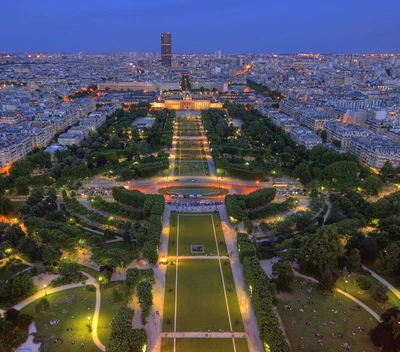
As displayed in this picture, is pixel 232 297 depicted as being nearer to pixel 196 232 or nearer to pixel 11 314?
pixel 196 232

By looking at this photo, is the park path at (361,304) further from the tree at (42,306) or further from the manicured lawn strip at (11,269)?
the manicured lawn strip at (11,269)

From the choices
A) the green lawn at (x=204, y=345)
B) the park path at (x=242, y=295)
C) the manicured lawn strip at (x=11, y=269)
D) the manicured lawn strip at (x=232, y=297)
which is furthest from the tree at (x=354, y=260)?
the manicured lawn strip at (x=11, y=269)

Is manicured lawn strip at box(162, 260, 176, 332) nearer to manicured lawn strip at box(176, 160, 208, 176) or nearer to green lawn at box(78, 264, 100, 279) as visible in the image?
green lawn at box(78, 264, 100, 279)

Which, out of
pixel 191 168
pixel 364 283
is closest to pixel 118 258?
pixel 364 283

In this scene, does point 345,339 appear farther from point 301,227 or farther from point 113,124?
point 113,124

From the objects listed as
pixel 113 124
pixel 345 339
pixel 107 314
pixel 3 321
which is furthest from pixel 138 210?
pixel 113 124

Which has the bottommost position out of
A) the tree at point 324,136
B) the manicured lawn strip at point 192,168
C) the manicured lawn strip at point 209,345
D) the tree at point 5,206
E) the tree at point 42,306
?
the manicured lawn strip at point 209,345

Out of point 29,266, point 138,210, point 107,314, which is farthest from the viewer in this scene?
point 138,210
